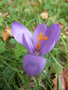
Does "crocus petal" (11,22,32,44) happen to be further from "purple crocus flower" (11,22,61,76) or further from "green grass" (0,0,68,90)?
"green grass" (0,0,68,90)

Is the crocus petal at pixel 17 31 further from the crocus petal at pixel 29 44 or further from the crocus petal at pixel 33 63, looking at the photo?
the crocus petal at pixel 33 63

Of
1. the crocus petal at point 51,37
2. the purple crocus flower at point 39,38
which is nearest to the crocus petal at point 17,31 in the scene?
the purple crocus flower at point 39,38

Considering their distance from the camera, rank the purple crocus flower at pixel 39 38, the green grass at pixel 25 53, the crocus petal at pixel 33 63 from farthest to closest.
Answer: the green grass at pixel 25 53 → the purple crocus flower at pixel 39 38 → the crocus petal at pixel 33 63

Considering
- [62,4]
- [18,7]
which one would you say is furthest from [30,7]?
[62,4]

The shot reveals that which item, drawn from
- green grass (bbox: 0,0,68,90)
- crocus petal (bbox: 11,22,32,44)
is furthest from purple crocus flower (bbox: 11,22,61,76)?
green grass (bbox: 0,0,68,90)

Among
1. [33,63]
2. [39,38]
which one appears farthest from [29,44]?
[33,63]

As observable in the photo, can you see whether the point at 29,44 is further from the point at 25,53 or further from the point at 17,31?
the point at 25,53

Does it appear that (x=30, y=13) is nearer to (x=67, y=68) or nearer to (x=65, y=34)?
(x=65, y=34)

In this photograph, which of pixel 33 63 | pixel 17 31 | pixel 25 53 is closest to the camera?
pixel 33 63
